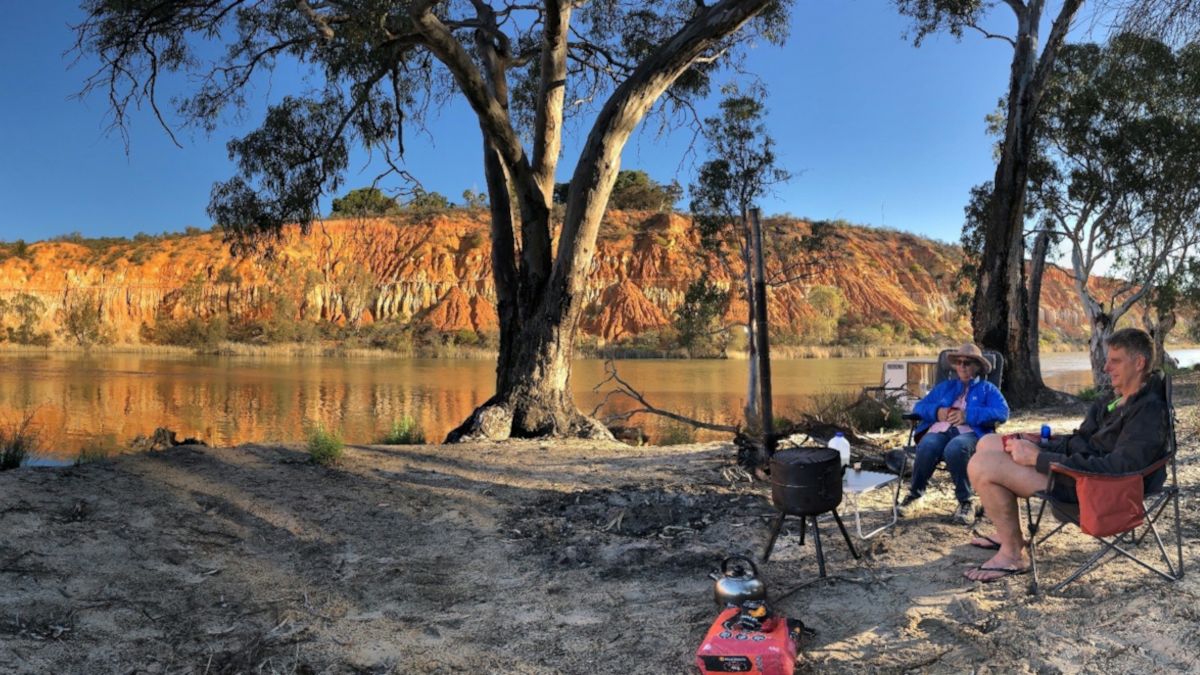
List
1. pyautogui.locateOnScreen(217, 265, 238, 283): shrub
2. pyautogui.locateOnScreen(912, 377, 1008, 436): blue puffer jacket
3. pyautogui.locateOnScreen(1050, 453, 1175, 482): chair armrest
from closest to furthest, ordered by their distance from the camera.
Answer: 1. pyautogui.locateOnScreen(1050, 453, 1175, 482): chair armrest
2. pyautogui.locateOnScreen(912, 377, 1008, 436): blue puffer jacket
3. pyautogui.locateOnScreen(217, 265, 238, 283): shrub

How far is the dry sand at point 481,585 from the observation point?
2533mm

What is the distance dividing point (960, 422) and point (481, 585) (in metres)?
2.43

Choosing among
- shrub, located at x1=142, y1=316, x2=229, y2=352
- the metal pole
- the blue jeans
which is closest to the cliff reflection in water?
the metal pole

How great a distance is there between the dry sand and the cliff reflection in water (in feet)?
20.3

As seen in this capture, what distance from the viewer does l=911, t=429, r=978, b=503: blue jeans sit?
3.73m

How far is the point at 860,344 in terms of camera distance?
Result: 42719 mm

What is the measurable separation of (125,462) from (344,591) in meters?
2.77

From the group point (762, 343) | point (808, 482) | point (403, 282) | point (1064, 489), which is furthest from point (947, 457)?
point (403, 282)

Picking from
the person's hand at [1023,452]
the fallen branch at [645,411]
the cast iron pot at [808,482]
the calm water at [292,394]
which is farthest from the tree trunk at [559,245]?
the person's hand at [1023,452]

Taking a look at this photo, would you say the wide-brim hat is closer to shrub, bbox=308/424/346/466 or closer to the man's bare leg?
the man's bare leg

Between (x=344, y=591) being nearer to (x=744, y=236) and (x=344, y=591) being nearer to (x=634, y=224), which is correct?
(x=744, y=236)

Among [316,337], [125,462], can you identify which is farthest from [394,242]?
[125,462]

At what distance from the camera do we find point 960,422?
3.97 m

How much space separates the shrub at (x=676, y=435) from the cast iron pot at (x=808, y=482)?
6129 mm
